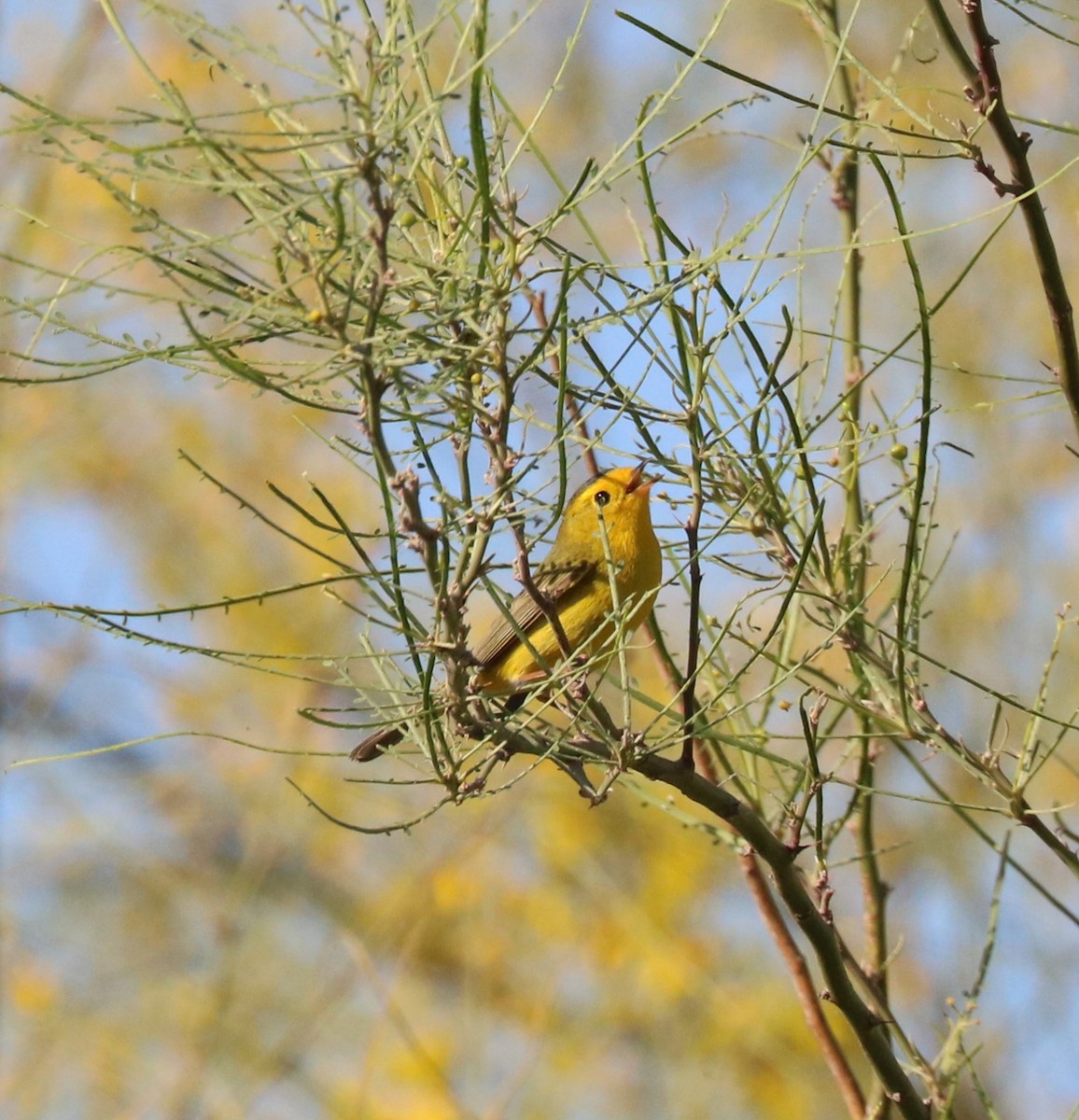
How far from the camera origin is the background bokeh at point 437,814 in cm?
684

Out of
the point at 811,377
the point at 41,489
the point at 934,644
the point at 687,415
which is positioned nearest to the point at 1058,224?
the point at 934,644

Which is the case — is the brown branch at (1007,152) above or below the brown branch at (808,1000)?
above

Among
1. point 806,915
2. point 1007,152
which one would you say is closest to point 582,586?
point 806,915

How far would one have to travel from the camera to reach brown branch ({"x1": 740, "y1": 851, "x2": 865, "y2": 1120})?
2.68 m

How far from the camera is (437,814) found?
7961mm

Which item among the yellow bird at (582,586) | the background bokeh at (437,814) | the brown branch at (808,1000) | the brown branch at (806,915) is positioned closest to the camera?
the brown branch at (806,915)

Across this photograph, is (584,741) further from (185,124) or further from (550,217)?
(185,124)

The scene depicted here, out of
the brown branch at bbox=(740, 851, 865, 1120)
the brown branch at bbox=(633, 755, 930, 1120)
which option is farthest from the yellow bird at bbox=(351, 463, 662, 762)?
the brown branch at bbox=(633, 755, 930, 1120)

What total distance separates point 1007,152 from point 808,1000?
162 cm

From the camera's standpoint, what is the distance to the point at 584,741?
2.16 metres

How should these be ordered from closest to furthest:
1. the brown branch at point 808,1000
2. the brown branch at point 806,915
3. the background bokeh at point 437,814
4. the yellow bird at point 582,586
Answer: the brown branch at point 806,915, the brown branch at point 808,1000, the yellow bird at point 582,586, the background bokeh at point 437,814

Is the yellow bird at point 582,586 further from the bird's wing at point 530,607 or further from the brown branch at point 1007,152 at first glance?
the brown branch at point 1007,152

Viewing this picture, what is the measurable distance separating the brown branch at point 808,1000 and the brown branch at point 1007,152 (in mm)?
1074

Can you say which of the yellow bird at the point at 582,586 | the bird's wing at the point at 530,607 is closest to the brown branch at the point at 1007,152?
the yellow bird at the point at 582,586
